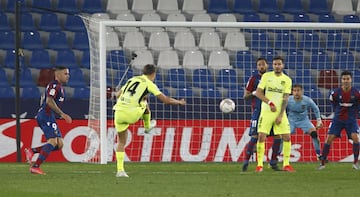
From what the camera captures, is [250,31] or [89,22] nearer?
[89,22]

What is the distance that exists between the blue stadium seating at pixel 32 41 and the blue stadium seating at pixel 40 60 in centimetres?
43

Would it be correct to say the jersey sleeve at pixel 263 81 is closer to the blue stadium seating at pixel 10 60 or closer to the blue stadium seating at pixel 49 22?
the blue stadium seating at pixel 10 60

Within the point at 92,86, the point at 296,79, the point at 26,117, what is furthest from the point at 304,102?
the point at 26,117

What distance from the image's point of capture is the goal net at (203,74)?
22.1 metres

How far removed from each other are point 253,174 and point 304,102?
504cm

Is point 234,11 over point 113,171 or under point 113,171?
over

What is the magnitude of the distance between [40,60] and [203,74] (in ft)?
14.8

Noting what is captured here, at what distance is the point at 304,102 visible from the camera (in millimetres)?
21578

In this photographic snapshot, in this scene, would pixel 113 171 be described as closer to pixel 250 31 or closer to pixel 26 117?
pixel 26 117

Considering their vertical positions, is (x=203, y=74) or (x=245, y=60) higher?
(x=245, y=60)

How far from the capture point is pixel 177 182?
582 inches

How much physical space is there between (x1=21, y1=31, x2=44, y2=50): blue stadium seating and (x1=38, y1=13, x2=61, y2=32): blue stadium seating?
42 centimetres

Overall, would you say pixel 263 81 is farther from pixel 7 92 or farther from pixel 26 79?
pixel 26 79

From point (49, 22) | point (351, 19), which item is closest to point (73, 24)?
point (49, 22)
